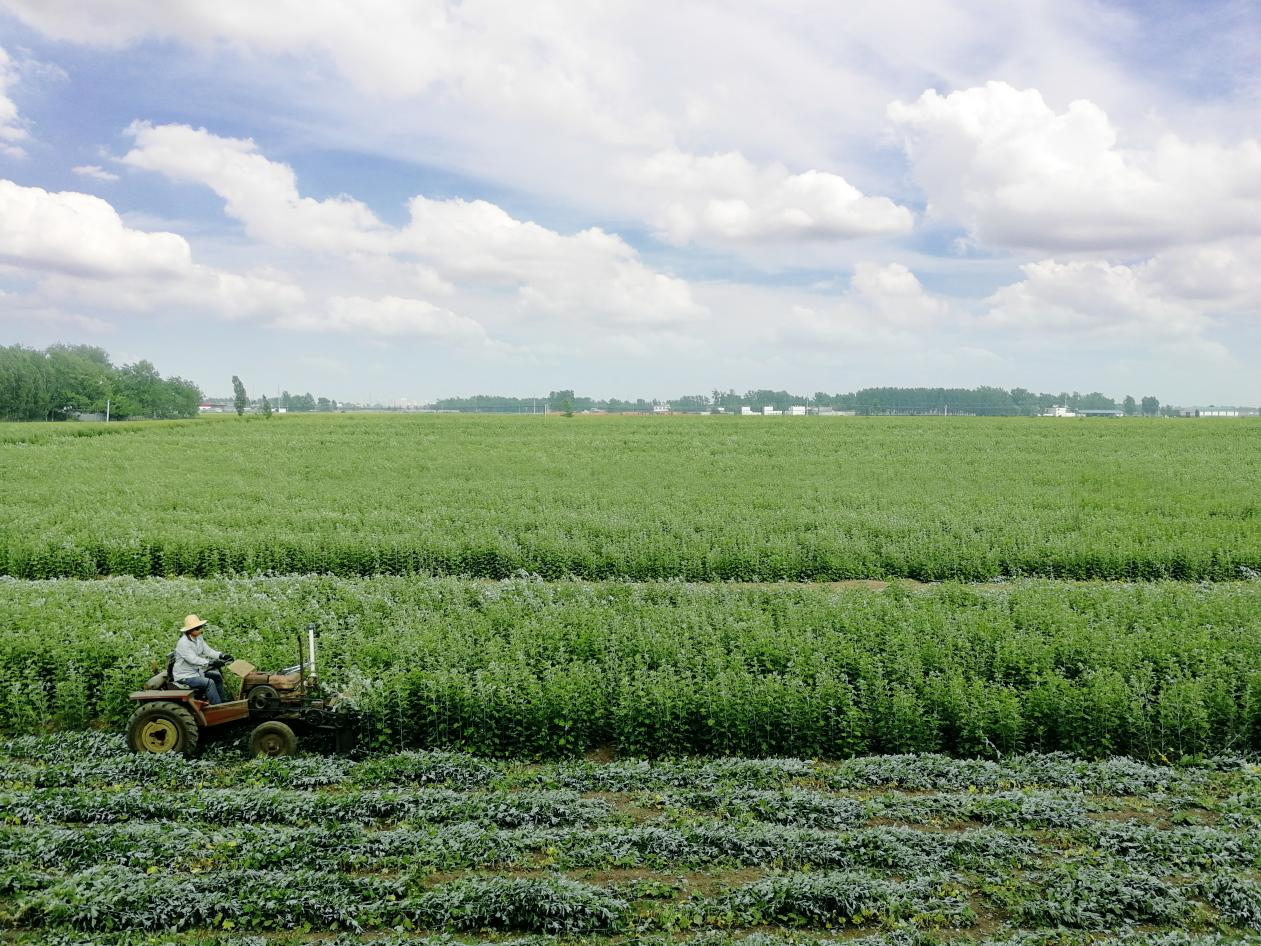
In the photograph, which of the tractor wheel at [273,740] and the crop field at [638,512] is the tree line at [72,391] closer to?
the crop field at [638,512]

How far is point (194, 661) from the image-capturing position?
11.5m

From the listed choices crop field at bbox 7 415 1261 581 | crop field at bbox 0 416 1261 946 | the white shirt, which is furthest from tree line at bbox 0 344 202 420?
the white shirt

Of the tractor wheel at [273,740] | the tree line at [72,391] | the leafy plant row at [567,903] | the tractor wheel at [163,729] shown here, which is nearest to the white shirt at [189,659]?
the tractor wheel at [163,729]

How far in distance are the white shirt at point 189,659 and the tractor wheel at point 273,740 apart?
1.25m

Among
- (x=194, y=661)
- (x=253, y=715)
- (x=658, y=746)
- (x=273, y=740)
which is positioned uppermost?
(x=194, y=661)

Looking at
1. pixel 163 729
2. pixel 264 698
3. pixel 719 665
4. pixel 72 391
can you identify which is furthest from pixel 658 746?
pixel 72 391

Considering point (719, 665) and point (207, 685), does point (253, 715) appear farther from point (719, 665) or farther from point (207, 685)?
point (719, 665)

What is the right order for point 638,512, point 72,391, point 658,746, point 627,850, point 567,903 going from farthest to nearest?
point 72,391 → point 638,512 → point 658,746 → point 627,850 → point 567,903

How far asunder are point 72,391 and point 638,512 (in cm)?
13120

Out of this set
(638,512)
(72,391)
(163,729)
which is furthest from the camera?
(72,391)

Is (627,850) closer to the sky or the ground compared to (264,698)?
closer to the ground

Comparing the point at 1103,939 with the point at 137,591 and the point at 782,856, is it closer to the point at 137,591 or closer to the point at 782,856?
the point at 782,856

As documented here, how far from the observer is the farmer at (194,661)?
37.7 ft

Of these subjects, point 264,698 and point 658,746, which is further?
point 658,746
